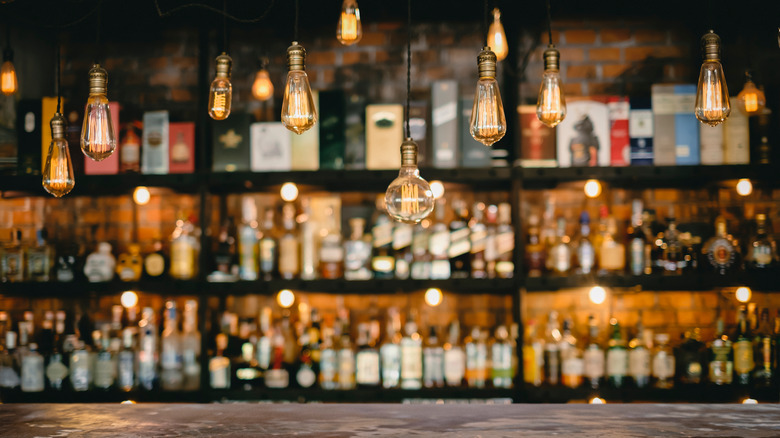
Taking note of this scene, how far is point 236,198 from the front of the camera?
9.60ft

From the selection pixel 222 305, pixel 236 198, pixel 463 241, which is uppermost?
pixel 236 198

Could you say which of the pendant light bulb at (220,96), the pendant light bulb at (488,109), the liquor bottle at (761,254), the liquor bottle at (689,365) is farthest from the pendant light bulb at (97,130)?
the liquor bottle at (761,254)

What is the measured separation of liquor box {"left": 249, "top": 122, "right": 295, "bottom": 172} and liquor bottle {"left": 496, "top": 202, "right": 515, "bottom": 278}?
0.90 meters

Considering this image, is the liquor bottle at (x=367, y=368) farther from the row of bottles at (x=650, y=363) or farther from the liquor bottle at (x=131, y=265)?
the liquor bottle at (x=131, y=265)

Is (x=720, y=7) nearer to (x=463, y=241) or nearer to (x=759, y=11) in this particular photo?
(x=759, y=11)

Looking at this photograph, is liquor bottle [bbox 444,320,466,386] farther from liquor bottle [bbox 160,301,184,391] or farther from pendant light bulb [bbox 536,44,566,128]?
pendant light bulb [bbox 536,44,566,128]

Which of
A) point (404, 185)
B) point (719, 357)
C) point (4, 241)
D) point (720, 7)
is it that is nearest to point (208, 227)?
point (4, 241)

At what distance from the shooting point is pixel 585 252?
2.59 metres

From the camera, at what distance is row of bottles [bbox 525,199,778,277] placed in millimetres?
2584

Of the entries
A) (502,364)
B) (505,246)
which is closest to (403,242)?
(505,246)

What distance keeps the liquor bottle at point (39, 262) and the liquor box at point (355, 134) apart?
134 cm

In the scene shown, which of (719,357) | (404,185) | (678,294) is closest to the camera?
(404,185)

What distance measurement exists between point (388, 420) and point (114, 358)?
175 cm

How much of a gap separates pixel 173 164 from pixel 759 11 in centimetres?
251
